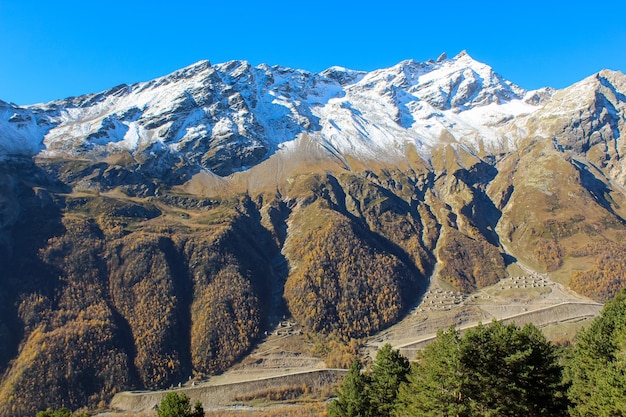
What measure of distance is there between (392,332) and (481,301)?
4201 cm

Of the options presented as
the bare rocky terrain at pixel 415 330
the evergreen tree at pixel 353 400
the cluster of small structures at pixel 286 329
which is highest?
the evergreen tree at pixel 353 400

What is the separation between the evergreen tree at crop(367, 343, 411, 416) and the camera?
42125mm

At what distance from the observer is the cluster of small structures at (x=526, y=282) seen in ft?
546

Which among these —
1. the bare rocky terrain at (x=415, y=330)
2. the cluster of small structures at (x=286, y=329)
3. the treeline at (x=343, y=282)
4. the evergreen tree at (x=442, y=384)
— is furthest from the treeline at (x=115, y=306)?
the evergreen tree at (x=442, y=384)

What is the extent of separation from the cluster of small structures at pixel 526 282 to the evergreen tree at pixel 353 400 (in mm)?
143419

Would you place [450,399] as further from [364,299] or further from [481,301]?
[481,301]

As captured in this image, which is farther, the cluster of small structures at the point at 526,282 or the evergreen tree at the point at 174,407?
the cluster of small structures at the point at 526,282

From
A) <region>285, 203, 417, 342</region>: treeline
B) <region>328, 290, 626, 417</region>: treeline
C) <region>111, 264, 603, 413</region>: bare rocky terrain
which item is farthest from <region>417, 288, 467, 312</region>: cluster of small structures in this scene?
<region>328, 290, 626, 417</region>: treeline

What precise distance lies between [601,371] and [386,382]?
19586 millimetres

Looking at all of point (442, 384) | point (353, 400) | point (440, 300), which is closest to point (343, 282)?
point (440, 300)

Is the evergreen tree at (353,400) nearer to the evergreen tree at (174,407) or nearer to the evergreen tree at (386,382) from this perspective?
the evergreen tree at (386,382)

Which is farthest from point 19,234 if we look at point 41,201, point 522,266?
point 522,266

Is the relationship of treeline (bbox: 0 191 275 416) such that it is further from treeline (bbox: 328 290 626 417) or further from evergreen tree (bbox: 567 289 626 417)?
evergreen tree (bbox: 567 289 626 417)

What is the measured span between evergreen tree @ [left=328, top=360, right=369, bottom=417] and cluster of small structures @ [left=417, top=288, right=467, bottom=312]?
11794cm
